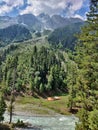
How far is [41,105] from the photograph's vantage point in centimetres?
13350

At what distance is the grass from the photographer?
121613 mm

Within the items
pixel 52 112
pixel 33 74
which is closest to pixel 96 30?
pixel 52 112

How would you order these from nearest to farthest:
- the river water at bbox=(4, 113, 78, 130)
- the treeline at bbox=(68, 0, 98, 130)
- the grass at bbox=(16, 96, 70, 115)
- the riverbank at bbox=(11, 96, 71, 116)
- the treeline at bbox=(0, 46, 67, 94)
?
the treeline at bbox=(68, 0, 98, 130) < the river water at bbox=(4, 113, 78, 130) < the riverbank at bbox=(11, 96, 71, 116) < the grass at bbox=(16, 96, 70, 115) < the treeline at bbox=(0, 46, 67, 94)

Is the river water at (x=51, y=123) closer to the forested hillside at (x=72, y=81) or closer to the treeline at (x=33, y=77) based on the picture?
the forested hillside at (x=72, y=81)

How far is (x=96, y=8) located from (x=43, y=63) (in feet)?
550

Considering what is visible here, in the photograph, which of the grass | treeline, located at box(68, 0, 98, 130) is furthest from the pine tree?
the grass

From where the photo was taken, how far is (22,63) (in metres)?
198

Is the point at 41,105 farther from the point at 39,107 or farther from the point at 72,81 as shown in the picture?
the point at 72,81

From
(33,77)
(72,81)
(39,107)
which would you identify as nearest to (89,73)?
(72,81)

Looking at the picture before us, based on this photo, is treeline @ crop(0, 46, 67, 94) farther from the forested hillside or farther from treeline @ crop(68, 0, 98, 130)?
treeline @ crop(68, 0, 98, 130)

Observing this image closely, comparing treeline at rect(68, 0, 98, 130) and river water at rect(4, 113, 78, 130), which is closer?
treeline at rect(68, 0, 98, 130)

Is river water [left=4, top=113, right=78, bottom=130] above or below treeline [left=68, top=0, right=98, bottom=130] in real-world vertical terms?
below

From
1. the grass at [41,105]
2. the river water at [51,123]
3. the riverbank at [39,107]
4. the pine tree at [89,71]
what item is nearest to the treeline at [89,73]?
the pine tree at [89,71]

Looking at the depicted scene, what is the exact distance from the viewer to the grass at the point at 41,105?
399 ft
